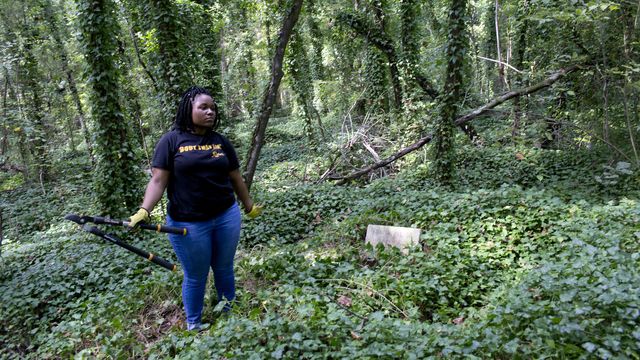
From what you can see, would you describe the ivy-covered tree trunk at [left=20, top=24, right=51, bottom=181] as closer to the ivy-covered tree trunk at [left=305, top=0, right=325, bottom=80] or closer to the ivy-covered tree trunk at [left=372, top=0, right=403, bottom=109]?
the ivy-covered tree trunk at [left=305, top=0, right=325, bottom=80]

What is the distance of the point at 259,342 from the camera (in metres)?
2.94

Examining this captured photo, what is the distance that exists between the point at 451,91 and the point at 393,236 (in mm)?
3794

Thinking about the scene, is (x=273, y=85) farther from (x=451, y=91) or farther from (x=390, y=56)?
(x=390, y=56)

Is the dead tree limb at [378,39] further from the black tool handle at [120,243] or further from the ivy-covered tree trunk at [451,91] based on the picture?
the black tool handle at [120,243]

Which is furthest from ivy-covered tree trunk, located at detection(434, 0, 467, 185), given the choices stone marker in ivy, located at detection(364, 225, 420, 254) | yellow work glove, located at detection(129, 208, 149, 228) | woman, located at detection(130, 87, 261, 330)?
yellow work glove, located at detection(129, 208, 149, 228)

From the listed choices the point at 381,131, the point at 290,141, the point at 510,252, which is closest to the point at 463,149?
the point at 381,131

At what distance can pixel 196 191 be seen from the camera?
3535 mm

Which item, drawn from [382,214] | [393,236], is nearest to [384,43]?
[382,214]

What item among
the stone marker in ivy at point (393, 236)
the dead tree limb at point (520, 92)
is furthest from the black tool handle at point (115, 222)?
the dead tree limb at point (520, 92)

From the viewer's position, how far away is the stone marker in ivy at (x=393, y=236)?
5.39 meters

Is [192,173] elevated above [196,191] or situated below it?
above

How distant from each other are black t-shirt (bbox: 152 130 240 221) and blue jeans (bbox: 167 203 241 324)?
107 mm

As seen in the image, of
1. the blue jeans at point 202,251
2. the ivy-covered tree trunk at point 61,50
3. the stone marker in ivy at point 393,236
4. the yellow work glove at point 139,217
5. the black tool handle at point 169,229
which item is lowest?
the stone marker in ivy at point 393,236

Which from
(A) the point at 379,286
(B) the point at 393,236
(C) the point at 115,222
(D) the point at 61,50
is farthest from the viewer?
(D) the point at 61,50
